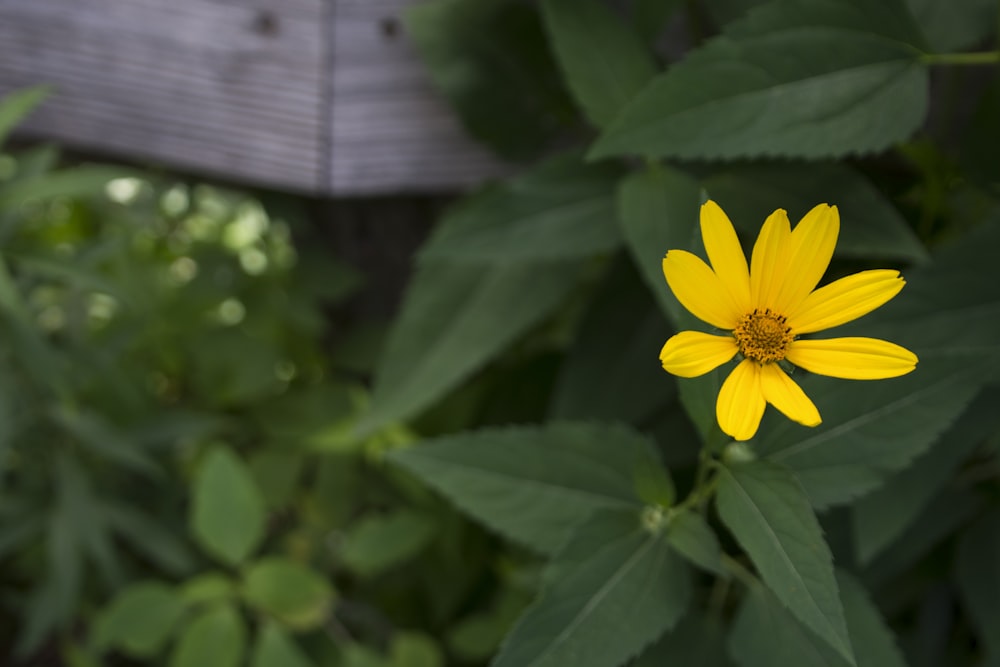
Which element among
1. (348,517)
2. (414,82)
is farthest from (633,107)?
(348,517)

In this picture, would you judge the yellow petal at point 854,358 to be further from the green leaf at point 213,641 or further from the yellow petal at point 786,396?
the green leaf at point 213,641

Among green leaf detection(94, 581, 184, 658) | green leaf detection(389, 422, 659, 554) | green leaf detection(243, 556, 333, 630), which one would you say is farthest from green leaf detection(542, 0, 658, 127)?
green leaf detection(94, 581, 184, 658)

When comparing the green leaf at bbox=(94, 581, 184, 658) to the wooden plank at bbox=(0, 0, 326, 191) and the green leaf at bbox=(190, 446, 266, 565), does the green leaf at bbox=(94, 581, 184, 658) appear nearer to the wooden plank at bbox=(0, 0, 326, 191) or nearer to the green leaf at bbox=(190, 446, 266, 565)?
the green leaf at bbox=(190, 446, 266, 565)

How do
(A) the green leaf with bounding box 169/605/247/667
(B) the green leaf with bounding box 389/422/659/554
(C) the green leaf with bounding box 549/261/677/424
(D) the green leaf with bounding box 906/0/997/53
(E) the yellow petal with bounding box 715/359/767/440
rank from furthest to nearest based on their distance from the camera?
(A) the green leaf with bounding box 169/605/247/667
(C) the green leaf with bounding box 549/261/677/424
(D) the green leaf with bounding box 906/0/997/53
(B) the green leaf with bounding box 389/422/659/554
(E) the yellow petal with bounding box 715/359/767/440

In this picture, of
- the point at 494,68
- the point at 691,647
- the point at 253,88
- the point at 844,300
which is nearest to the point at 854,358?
the point at 844,300

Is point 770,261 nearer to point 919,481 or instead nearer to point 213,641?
point 919,481

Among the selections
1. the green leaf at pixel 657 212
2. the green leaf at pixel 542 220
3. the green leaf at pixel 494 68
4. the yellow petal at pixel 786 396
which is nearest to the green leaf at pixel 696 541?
the yellow petal at pixel 786 396
